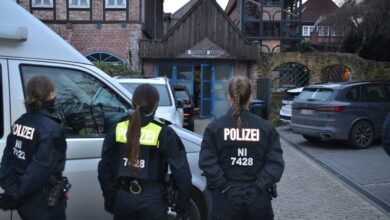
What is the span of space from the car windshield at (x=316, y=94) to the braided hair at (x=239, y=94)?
30.1 feet

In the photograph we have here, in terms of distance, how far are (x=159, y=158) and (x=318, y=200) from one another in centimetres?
464

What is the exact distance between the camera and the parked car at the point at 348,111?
1220 cm

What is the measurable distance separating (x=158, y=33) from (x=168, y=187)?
3060cm

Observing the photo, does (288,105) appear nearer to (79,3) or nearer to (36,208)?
(79,3)

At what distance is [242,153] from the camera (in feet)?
12.4

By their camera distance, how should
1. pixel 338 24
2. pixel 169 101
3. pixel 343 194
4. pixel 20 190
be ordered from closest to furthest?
pixel 20 190 < pixel 343 194 < pixel 169 101 < pixel 338 24

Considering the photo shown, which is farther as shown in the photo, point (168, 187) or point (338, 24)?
point (338, 24)

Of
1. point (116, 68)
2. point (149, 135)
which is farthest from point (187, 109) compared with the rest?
point (149, 135)

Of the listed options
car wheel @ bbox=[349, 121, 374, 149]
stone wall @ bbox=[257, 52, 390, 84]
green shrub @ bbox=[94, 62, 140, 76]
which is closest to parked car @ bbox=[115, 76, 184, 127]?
car wheel @ bbox=[349, 121, 374, 149]

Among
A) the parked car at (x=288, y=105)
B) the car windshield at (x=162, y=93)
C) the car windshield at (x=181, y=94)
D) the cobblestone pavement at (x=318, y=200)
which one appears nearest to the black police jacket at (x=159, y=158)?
the cobblestone pavement at (x=318, y=200)

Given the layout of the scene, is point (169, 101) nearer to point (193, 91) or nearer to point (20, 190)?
point (20, 190)

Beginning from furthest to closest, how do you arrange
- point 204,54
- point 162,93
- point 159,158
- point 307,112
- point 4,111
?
point 204,54
point 307,112
point 162,93
point 4,111
point 159,158

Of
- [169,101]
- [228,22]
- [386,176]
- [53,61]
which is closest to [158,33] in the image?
[228,22]

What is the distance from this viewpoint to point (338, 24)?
26719 millimetres
